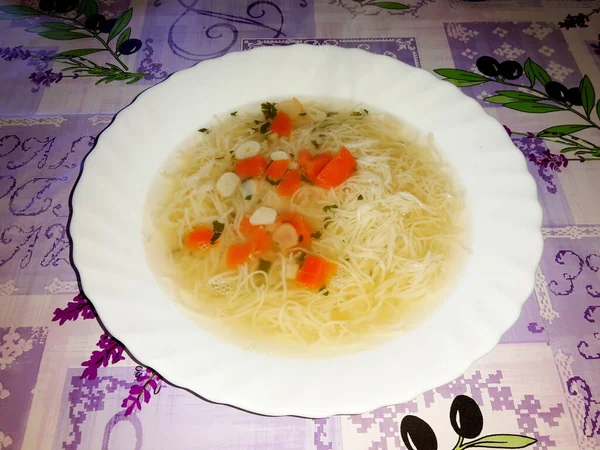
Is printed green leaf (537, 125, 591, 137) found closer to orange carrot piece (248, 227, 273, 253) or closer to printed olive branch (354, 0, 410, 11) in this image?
printed olive branch (354, 0, 410, 11)

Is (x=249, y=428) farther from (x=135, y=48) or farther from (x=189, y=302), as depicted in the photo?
(x=135, y=48)

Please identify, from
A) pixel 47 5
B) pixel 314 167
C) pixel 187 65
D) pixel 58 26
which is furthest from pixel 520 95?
pixel 47 5

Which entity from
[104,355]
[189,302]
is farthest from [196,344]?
[104,355]

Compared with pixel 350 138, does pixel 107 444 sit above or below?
below

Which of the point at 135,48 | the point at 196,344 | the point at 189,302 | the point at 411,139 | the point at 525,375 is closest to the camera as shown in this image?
the point at 196,344

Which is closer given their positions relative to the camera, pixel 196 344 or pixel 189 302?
pixel 196 344

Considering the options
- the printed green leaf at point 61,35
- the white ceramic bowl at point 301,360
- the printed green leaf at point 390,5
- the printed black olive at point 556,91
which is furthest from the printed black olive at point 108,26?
the printed black olive at point 556,91

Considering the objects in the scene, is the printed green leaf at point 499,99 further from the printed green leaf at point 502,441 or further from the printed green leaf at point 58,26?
the printed green leaf at point 58,26
